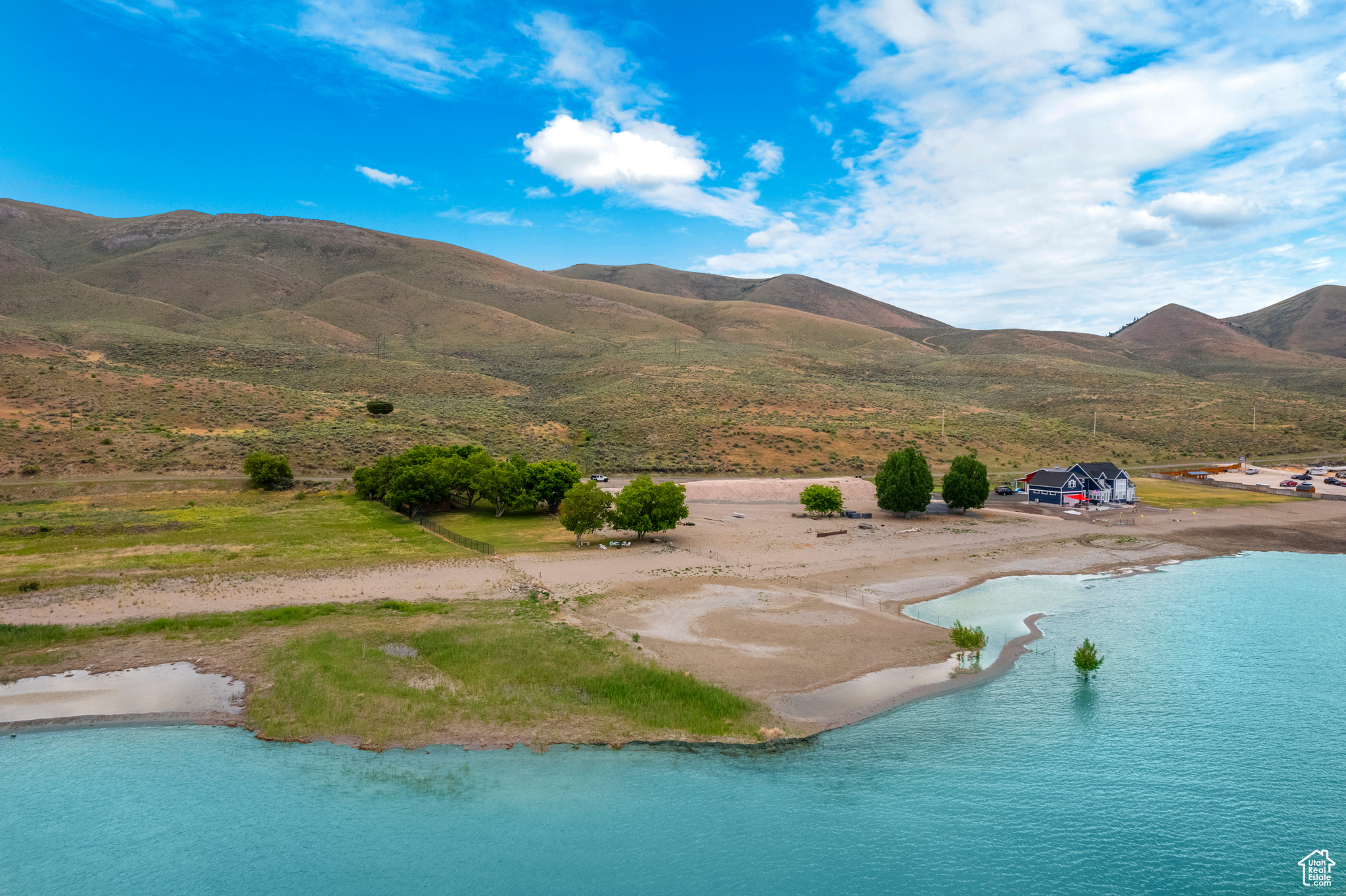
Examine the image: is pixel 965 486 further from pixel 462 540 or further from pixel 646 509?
pixel 462 540

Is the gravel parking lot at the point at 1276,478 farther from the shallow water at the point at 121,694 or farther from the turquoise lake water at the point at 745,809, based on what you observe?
the shallow water at the point at 121,694

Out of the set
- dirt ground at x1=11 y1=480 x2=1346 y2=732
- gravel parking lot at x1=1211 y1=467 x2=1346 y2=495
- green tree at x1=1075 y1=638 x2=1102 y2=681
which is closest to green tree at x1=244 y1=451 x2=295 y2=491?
dirt ground at x1=11 y1=480 x2=1346 y2=732

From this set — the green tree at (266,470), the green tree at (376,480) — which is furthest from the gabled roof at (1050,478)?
the green tree at (266,470)

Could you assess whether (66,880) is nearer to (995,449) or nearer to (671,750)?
(671,750)

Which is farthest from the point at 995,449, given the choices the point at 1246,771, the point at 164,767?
the point at 164,767

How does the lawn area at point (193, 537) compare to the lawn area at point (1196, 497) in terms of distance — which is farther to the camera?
the lawn area at point (1196, 497)

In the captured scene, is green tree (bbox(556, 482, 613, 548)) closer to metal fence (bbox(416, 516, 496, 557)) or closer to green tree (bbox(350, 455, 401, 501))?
metal fence (bbox(416, 516, 496, 557))

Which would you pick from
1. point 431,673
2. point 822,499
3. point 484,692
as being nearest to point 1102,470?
point 822,499

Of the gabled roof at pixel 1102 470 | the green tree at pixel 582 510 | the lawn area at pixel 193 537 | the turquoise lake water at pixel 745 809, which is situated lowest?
the turquoise lake water at pixel 745 809
